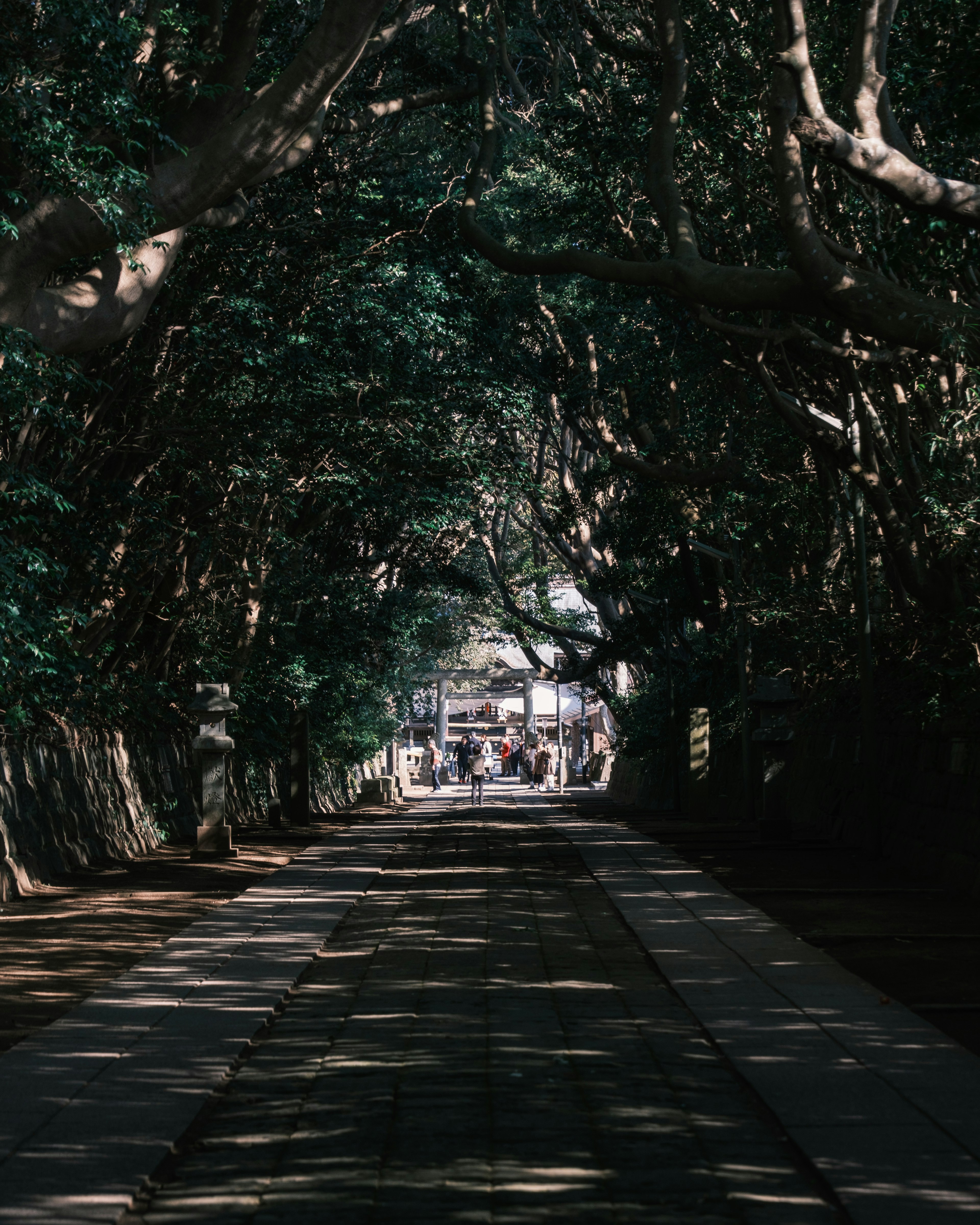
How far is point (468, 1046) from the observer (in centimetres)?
613

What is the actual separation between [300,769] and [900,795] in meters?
10.6

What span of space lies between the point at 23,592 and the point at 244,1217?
24.1 feet

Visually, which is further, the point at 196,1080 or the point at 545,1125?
the point at 196,1080

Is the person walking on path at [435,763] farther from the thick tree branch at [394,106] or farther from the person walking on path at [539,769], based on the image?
the thick tree branch at [394,106]

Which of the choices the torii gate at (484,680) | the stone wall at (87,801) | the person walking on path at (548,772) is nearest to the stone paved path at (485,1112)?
the stone wall at (87,801)

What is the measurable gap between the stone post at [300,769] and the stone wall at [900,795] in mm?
6412

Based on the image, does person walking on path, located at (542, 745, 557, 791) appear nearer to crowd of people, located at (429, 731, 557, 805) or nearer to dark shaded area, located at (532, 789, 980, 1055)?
crowd of people, located at (429, 731, 557, 805)

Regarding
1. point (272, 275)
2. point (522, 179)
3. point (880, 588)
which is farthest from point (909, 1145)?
point (522, 179)

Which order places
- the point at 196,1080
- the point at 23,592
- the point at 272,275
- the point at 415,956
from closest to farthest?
the point at 196,1080 < the point at 415,956 < the point at 23,592 < the point at 272,275

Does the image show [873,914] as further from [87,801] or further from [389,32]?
[389,32]

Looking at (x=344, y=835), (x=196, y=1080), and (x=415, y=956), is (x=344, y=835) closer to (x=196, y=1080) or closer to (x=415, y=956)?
(x=415, y=956)

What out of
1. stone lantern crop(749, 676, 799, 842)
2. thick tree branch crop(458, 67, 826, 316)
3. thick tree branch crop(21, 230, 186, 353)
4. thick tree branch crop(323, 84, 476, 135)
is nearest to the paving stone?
thick tree branch crop(458, 67, 826, 316)

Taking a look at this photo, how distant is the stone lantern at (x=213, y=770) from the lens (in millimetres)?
16641

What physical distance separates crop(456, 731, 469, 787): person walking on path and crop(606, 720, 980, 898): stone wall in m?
32.8
